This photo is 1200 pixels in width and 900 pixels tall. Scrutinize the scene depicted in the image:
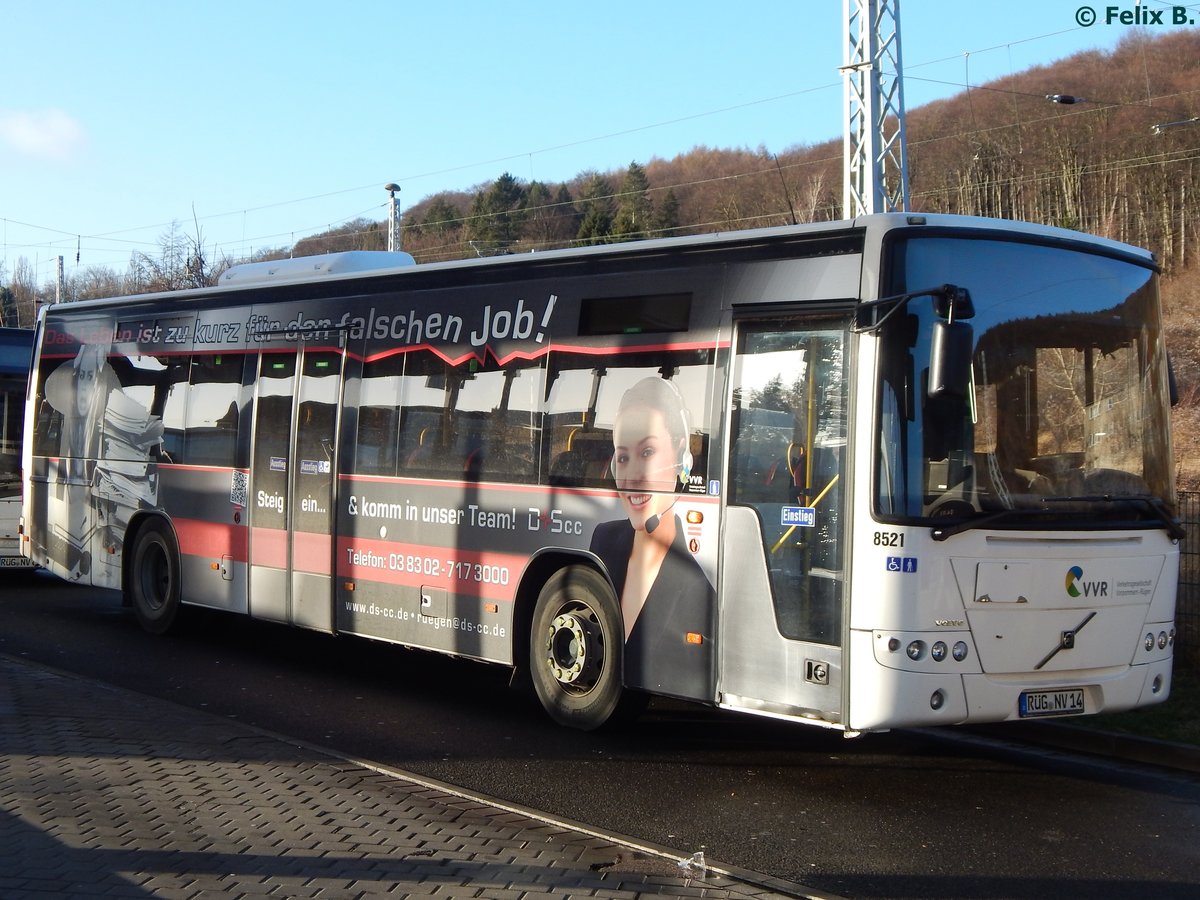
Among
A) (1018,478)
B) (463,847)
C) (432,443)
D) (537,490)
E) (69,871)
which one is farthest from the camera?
(432,443)

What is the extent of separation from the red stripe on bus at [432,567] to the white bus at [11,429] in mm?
8653

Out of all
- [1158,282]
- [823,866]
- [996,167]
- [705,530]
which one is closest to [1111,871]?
[823,866]

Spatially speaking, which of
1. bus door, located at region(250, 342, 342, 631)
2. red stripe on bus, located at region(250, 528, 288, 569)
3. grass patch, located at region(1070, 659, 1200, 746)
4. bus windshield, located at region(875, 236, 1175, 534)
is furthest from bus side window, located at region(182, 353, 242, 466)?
grass patch, located at region(1070, 659, 1200, 746)

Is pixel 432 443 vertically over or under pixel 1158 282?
under

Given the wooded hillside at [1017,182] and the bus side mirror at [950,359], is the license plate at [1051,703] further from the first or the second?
the wooded hillside at [1017,182]

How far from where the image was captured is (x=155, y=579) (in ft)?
44.1

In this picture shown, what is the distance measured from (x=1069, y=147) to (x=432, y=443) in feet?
163

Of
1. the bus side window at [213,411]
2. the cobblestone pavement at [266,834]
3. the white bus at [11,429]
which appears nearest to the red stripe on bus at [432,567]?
the cobblestone pavement at [266,834]

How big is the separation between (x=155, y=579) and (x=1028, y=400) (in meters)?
9.58

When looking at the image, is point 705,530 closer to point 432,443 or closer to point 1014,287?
point 1014,287

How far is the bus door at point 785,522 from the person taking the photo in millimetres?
7246

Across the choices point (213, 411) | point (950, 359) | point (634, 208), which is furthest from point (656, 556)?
point (634, 208)

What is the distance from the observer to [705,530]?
26.1 ft

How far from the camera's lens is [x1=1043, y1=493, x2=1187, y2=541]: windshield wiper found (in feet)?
24.4
